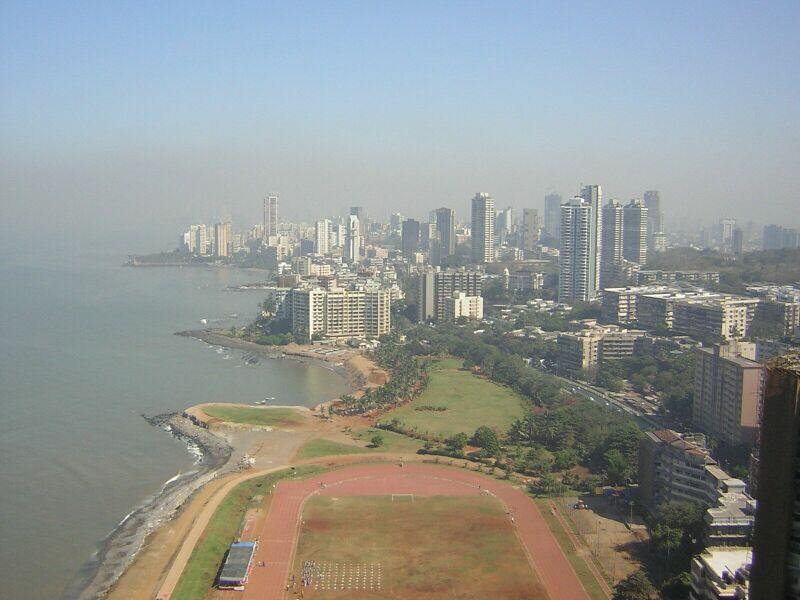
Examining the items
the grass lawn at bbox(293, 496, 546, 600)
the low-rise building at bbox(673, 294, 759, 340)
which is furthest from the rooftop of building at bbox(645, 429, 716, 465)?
the low-rise building at bbox(673, 294, 759, 340)

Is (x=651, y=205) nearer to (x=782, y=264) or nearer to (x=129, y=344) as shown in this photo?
(x=782, y=264)

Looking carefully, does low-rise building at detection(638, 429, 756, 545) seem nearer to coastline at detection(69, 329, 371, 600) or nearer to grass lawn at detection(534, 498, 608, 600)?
grass lawn at detection(534, 498, 608, 600)

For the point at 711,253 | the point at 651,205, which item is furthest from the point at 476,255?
the point at 651,205

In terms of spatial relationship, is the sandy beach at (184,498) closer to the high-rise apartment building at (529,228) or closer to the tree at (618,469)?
the tree at (618,469)

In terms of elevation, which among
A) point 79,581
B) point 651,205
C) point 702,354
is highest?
point 651,205

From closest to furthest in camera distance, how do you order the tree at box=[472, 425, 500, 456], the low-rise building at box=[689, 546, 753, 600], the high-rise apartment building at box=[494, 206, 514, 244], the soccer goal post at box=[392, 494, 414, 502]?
the low-rise building at box=[689, 546, 753, 600] → the soccer goal post at box=[392, 494, 414, 502] → the tree at box=[472, 425, 500, 456] → the high-rise apartment building at box=[494, 206, 514, 244]

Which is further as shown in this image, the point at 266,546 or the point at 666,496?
the point at 666,496
